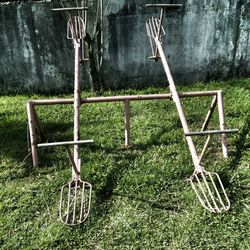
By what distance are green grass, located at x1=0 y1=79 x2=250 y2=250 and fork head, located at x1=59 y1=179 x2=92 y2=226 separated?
7 centimetres

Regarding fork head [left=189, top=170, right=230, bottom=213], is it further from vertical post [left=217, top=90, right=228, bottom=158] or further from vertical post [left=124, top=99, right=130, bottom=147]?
vertical post [left=124, top=99, right=130, bottom=147]

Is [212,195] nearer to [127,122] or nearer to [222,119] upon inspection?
[222,119]

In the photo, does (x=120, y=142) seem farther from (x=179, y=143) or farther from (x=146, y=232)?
(x=146, y=232)

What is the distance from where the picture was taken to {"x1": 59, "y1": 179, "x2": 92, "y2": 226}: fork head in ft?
11.0

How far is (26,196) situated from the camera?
379cm

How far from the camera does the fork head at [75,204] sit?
11.0 ft

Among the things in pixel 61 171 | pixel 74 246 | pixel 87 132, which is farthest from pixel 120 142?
pixel 74 246


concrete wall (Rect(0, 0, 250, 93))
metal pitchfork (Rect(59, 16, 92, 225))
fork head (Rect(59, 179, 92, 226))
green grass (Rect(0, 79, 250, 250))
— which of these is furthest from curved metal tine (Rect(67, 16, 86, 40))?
fork head (Rect(59, 179, 92, 226))

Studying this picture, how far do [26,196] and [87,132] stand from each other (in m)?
1.33

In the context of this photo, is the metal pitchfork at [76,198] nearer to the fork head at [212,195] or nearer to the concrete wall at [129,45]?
the fork head at [212,195]

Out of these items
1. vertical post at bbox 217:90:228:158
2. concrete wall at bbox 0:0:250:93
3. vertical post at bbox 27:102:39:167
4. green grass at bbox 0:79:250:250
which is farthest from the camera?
concrete wall at bbox 0:0:250:93

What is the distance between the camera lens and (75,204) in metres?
3.27

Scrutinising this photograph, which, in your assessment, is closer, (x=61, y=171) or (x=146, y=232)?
(x=146, y=232)

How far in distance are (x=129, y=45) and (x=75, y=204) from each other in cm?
319
